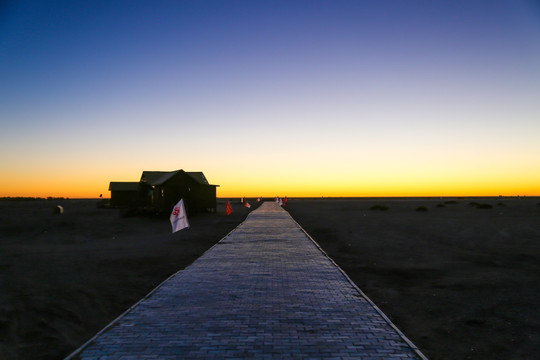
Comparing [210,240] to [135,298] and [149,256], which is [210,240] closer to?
[149,256]

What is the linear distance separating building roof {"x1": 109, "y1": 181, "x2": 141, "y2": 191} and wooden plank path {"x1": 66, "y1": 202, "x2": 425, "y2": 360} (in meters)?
50.2

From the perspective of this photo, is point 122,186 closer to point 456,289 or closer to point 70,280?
point 70,280

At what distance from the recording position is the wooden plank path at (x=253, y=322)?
16.0 feet

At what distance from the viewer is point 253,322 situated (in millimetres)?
5973

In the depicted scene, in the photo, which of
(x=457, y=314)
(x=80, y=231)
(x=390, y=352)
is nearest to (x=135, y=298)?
(x=390, y=352)

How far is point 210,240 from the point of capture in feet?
62.7

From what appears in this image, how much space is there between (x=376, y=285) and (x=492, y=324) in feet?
10.3

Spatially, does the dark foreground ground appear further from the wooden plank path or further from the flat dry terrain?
the flat dry terrain

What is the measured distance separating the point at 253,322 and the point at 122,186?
5586cm

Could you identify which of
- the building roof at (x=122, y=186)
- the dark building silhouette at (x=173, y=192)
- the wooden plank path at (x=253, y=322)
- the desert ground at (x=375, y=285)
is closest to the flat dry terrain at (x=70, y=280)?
the desert ground at (x=375, y=285)

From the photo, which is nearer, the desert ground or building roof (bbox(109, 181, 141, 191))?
the desert ground

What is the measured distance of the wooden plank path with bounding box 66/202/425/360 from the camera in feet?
16.0

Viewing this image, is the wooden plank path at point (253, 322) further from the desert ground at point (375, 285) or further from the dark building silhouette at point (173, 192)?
the dark building silhouette at point (173, 192)

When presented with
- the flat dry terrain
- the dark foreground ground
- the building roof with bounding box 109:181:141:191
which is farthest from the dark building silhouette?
the dark foreground ground
